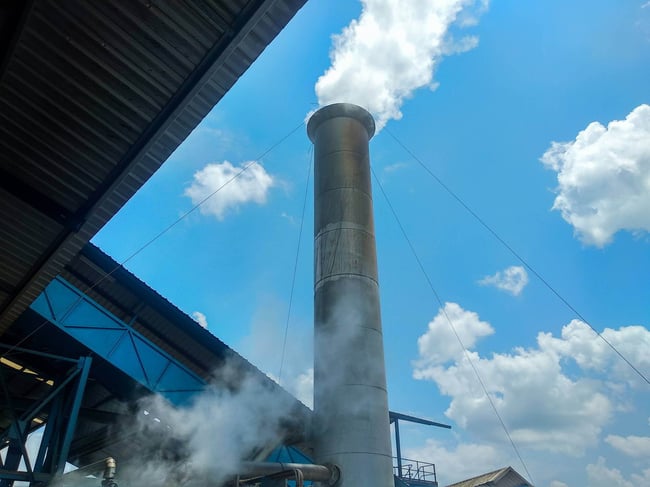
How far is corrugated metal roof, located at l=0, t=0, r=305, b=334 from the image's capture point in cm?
473

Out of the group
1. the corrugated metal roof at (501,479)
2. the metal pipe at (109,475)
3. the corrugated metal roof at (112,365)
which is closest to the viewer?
the metal pipe at (109,475)

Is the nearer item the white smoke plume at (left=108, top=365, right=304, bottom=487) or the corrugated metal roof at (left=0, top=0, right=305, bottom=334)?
the corrugated metal roof at (left=0, top=0, right=305, bottom=334)

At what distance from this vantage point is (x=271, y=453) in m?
12.1

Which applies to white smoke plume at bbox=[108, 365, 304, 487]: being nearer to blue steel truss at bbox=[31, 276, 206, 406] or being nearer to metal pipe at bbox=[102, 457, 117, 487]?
blue steel truss at bbox=[31, 276, 206, 406]

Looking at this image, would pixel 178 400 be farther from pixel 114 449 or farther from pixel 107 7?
pixel 107 7

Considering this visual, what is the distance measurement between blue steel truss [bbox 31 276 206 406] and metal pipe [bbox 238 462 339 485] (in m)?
2.96

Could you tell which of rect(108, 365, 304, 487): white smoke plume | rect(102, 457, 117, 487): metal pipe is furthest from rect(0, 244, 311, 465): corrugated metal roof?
rect(102, 457, 117, 487): metal pipe

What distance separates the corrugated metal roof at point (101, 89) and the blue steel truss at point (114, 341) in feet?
11.3

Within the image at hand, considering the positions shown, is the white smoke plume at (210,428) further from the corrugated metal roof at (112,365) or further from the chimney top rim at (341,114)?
the chimney top rim at (341,114)

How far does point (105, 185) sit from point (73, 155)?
559 millimetres

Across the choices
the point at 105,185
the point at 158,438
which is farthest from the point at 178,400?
the point at 105,185

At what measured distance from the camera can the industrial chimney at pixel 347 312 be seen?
9.67m

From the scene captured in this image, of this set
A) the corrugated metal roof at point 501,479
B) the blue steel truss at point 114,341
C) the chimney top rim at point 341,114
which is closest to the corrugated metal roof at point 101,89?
the blue steel truss at point 114,341

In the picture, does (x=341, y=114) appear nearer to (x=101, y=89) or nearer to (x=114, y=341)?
(x=114, y=341)
